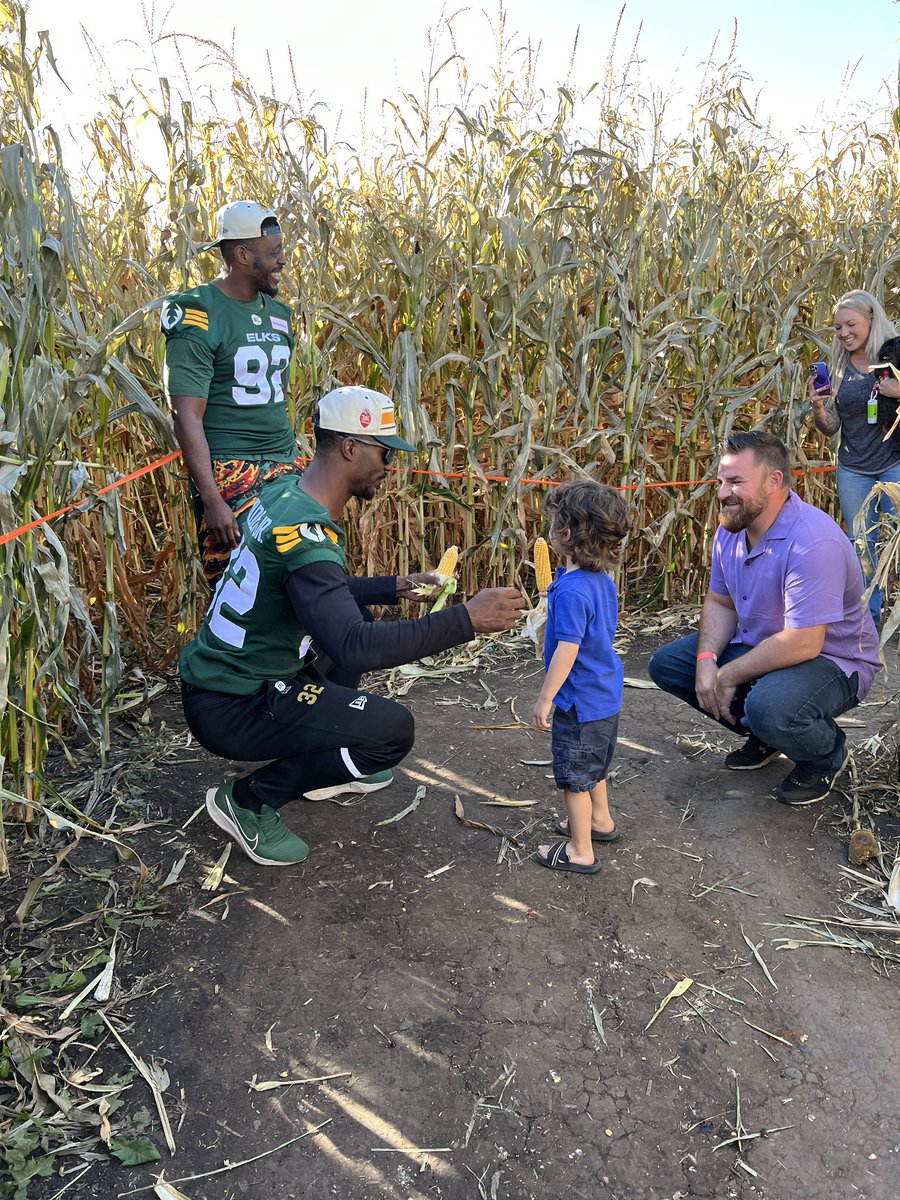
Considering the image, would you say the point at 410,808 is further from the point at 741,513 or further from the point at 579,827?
the point at 741,513

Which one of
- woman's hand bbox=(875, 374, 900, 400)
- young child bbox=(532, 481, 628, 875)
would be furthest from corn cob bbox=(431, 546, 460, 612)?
woman's hand bbox=(875, 374, 900, 400)

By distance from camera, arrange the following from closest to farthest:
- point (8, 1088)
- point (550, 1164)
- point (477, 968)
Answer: point (550, 1164) → point (8, 1088) → point (477, 968)

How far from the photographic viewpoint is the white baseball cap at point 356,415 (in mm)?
2648

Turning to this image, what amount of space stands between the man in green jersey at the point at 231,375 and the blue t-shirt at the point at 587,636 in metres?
1.45

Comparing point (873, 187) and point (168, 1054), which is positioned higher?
point (873, 187)

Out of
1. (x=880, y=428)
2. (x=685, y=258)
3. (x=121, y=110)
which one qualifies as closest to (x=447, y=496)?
(x=685, y=258)

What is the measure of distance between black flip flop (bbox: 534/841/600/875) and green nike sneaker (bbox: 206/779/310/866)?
0.81 meters

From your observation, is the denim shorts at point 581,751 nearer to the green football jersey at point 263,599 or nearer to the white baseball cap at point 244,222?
the green football jersey at point 263,599

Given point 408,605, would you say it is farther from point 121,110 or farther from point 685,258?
point 121,110

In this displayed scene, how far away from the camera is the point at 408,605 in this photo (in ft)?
16.1

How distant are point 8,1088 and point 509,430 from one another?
A: 3607 millimetres

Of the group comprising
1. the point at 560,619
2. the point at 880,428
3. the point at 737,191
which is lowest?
the point at 560,619

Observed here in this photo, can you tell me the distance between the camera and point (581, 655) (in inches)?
111

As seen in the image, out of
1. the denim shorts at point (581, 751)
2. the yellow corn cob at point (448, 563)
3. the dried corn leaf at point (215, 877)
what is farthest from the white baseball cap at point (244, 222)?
the dried corn leaf at point (215, 877)
